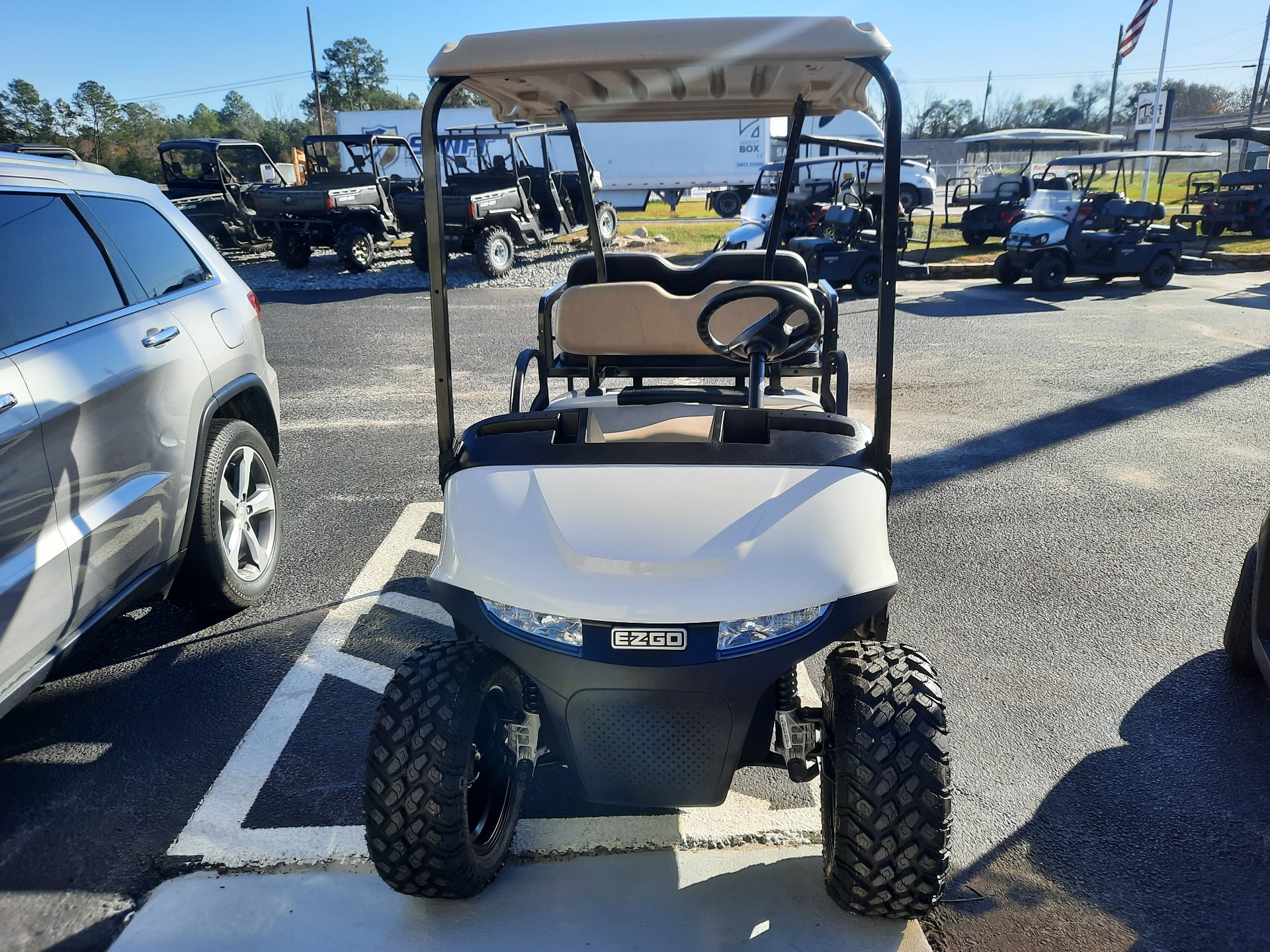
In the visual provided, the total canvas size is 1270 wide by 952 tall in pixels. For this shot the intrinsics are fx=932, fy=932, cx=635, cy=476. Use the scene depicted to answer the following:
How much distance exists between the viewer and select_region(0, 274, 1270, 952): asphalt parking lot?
2.29 m

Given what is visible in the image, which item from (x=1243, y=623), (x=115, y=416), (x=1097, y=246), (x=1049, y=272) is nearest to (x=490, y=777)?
(x=115, y=416)

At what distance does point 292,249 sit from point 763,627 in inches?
595

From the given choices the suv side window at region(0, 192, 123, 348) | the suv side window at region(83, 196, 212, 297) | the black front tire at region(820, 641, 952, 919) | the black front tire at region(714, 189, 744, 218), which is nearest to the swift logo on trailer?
the black front tire at region(820, 641, 952, 919)

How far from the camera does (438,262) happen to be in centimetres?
260

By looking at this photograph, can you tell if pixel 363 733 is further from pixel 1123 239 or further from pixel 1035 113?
pixel 1035 113

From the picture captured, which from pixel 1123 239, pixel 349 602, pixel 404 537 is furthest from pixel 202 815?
pixel 1123 239

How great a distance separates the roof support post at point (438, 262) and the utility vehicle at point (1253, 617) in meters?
2.49

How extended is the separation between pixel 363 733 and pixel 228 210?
16432 millimetres

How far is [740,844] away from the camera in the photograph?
2.40m

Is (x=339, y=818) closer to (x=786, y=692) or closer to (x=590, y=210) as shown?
(x=786, y=692)

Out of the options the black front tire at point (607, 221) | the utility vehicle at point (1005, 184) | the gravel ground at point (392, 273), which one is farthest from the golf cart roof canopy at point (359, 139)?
the utility vehicle at point (1005, 184)

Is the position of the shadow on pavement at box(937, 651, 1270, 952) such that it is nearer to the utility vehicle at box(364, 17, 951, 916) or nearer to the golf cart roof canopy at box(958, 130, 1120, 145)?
the utility vehicle at box(364, 17, 951, 916)

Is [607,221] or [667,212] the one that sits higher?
[607,221]

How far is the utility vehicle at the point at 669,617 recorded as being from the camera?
1833mm
